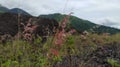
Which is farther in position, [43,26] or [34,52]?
[43,26]

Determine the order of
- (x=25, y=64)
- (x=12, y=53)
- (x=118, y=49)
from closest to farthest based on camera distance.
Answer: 1. (x=25, y=64)
2. (x=12, y=53)
3. (x=118, y=49)

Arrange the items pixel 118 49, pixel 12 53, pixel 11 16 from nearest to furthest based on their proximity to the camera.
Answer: pixel 12 53 → pixel 118 49 → pixel 11 16

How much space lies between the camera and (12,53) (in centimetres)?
836

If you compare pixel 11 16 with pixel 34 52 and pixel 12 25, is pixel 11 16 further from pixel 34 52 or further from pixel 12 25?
pixel 34 52

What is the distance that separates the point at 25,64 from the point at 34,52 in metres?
2.70

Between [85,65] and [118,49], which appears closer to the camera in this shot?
[85,65]

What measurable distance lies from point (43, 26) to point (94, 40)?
2.40 m

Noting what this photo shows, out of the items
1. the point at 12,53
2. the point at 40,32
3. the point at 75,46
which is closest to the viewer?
the point at 12,53

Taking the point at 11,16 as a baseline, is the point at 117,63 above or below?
below

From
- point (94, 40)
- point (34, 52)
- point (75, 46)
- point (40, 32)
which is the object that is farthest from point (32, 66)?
point (40, 32)

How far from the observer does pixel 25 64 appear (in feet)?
22.1

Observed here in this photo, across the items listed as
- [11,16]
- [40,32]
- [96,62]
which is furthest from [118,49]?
[11,16]

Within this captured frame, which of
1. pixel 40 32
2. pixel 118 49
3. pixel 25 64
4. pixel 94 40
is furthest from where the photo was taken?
pixel 40 32

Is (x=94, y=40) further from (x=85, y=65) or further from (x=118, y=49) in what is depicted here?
(x=85, y=65)
